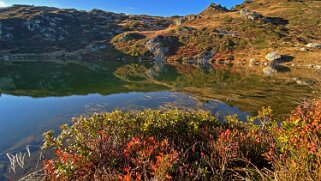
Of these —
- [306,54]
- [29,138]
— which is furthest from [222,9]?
[29,138]

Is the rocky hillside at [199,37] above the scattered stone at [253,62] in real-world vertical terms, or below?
above

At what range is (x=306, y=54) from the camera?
9688 centimetres

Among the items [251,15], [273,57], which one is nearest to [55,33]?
[251,15]

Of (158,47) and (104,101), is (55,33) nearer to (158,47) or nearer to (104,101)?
(158,47)

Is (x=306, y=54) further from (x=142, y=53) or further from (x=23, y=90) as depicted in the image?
(x=23, y=90)

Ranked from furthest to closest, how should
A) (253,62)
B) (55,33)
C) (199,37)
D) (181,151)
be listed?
(55,33), (199,37), (253,62), (181,151)

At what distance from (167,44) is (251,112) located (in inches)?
4196

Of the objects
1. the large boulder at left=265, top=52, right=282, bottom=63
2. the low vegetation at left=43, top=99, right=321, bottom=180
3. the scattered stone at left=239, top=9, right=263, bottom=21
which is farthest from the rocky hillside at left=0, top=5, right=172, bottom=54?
the low vegetation at left=43, top=99, right=321, bottom=180

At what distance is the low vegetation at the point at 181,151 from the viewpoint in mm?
6496

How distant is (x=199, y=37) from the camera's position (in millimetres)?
135875

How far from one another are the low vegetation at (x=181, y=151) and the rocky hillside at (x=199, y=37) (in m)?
85.2

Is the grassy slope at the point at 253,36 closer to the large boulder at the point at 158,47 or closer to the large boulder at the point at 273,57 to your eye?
the large boulder at the point at 158,47

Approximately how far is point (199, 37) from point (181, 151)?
431 ft

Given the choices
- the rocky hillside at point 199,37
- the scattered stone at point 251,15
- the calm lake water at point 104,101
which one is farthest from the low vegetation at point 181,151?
the scattered stone at point 251,15
